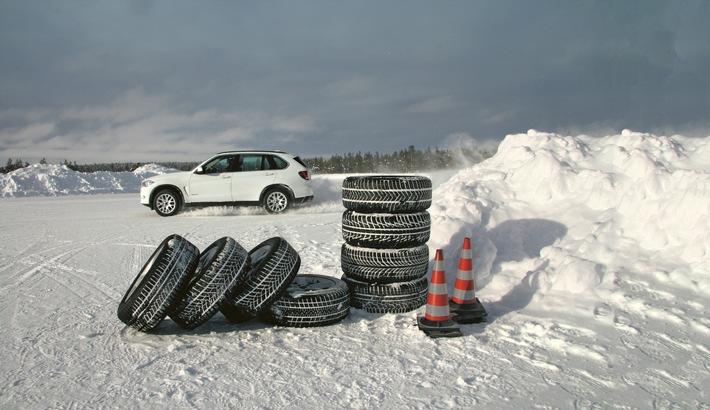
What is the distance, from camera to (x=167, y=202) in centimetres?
1284

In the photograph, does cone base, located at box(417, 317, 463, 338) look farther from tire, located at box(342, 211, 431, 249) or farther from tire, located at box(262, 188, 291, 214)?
tire, located at box(262, 188, 291, 214)

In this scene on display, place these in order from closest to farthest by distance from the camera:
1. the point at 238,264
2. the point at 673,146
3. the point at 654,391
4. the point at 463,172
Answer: the point at 654,391, the point at 238,264, the point at 673,146, the point at 463,172

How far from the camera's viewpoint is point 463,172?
368 inches

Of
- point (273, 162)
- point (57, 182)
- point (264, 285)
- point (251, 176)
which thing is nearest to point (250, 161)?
point (251, 176)

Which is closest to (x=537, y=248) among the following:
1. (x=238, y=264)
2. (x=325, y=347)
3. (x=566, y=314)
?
(x=566, y=314)

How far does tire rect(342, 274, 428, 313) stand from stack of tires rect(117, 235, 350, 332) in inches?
12.9

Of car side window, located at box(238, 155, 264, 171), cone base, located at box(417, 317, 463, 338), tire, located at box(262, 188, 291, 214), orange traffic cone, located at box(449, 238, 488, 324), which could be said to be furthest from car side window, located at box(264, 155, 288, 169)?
cone base, located at box(417, 317, 463, 338)

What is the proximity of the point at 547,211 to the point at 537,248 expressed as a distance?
3.11ft

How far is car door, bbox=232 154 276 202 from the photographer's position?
41.6 feet

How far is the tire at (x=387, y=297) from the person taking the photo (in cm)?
477

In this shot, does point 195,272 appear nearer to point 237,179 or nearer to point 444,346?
point 444,346

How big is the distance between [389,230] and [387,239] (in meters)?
0.09

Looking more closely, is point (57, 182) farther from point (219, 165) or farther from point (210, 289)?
point (210, 289)

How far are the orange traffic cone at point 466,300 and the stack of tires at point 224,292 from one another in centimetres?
110
